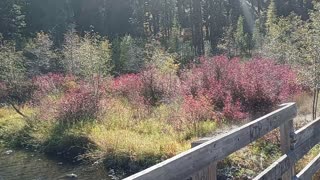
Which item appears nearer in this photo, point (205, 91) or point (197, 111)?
point (197, 111)

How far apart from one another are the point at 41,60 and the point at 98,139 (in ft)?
72.2

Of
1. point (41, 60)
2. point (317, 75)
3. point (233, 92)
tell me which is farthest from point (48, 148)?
point (41, 60)

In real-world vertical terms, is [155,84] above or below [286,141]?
below

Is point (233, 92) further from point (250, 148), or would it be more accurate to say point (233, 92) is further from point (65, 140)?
point (65, 140)

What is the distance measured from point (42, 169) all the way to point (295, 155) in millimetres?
10157

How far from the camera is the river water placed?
11492 mm

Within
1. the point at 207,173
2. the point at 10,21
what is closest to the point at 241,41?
the point at 10,21

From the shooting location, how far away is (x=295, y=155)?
3.69 m

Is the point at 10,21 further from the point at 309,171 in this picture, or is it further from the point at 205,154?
the point at 205,154

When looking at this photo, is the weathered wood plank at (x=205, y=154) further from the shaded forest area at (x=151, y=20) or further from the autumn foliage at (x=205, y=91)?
the shaded forest area at (x=151, y=20)

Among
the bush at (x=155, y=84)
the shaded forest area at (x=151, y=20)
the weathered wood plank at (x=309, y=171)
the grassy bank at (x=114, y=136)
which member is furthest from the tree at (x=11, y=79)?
the shaded forest area at (x=151, y=20)

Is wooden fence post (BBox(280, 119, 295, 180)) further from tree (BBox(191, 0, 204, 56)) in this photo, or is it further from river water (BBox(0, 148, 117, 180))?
tree (BBox(191, 0, 204, 56))

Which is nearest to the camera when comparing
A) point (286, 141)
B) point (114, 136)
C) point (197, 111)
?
point (286, 141)

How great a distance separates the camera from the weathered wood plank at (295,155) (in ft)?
9.97
